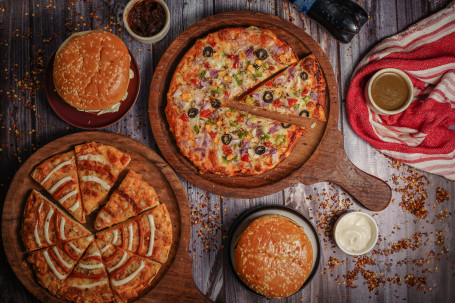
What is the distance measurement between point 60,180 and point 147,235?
125cm

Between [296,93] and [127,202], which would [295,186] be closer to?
[296,93]

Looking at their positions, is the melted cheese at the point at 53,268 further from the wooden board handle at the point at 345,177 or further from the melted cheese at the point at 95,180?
the wooden board handle at the point at 345,177

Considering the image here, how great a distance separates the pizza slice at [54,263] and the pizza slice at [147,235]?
0.37 meters

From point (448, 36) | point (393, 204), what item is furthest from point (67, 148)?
point (448, 36)

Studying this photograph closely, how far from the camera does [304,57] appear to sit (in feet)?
14.3

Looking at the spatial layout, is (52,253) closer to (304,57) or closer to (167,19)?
(167,19)

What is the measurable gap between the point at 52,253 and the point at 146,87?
2.36 m

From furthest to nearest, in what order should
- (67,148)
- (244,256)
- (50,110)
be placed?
(50,110) < (67,148) < (244,256)

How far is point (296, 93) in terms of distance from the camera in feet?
13.6

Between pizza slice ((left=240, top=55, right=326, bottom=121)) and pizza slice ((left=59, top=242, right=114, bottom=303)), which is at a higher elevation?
pizza slice ((left=240, top=55, right=326, bottom=121))

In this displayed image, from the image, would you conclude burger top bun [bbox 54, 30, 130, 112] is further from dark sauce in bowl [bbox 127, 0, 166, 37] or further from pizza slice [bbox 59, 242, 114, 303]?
pizza slice [bbox 59, 242, 114, 303]

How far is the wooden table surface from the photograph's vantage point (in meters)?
4.42


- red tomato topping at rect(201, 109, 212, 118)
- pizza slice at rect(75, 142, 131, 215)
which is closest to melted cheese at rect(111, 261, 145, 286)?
pizza slice at rect(75, 142, 131, 215)

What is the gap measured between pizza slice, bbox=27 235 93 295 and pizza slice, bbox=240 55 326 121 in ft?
9.36
